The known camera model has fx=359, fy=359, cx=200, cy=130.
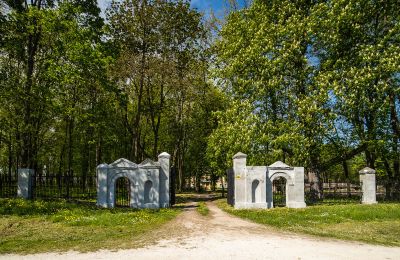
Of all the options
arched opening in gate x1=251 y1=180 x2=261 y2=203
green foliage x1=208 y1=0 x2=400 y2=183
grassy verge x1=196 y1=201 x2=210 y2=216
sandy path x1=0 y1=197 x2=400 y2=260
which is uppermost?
green foliage x1=208 y1=0 x2=400 y2=183

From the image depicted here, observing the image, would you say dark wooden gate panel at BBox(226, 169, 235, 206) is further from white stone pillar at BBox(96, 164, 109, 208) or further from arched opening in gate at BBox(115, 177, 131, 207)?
white stone pillar at BBox(96, 164, 109, 208)

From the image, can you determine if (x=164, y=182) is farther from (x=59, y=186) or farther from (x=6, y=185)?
(x=6, y=185)

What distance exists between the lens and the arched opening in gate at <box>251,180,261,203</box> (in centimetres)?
2283

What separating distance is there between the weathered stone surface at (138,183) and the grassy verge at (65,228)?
96.3 inches

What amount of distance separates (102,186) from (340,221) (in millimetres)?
13786

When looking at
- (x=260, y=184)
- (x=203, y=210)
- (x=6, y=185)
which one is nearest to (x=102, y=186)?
(x=203, y=210)

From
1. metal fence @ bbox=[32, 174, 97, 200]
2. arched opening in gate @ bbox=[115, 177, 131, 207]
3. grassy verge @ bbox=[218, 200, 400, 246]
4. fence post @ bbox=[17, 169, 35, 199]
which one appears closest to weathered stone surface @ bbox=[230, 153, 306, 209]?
grassy verge @ bbox=[218, 200, 400, 246]

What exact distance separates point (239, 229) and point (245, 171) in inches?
324

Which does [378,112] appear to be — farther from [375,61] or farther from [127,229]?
[127,229]

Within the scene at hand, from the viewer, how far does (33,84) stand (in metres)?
24.4

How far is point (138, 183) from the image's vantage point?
22.2m

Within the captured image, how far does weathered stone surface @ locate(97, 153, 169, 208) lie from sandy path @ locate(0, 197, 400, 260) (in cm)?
767

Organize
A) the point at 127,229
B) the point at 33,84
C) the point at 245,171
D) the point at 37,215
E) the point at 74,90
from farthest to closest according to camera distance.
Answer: the point at 74,90
the point at 33,84
the point at 245,171
the point at 37,215
the point at 127,229

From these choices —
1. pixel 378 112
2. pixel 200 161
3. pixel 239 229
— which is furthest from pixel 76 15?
pixel 200 161
